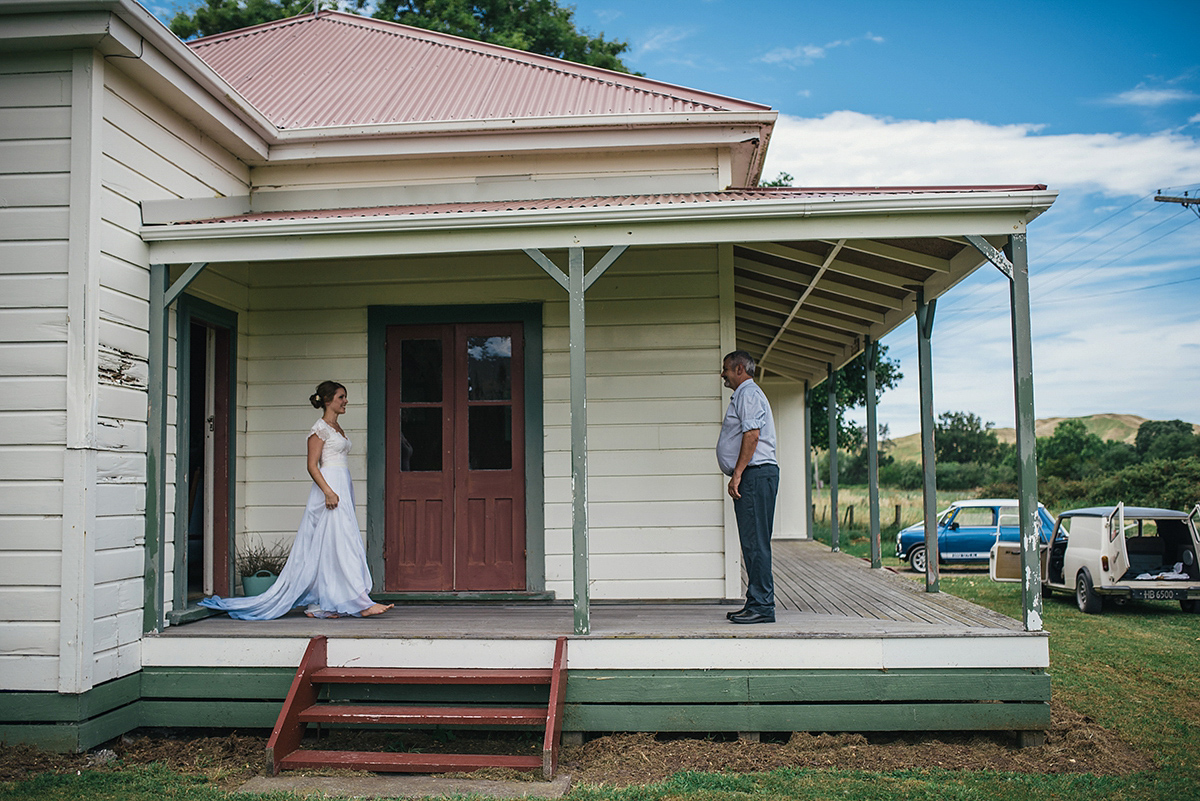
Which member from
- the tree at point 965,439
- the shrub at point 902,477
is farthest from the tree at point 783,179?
the tree at point 965,439

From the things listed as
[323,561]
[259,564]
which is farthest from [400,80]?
[323,561]

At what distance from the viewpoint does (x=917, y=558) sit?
1325cm

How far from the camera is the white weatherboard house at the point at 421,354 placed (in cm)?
463

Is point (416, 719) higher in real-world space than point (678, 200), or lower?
lower

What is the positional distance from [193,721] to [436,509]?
214 cm

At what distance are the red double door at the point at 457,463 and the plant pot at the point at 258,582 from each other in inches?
32.3

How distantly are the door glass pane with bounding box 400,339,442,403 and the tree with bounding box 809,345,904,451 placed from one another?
1427 cm

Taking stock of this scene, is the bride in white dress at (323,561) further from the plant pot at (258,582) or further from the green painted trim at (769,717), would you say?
the green painted trim at (769,717)

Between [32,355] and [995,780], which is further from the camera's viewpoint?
[32,355]

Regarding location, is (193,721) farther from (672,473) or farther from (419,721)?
(672,473)

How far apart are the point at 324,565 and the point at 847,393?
16.7m

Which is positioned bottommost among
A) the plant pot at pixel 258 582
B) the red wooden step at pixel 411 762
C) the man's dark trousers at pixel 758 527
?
the red wooden step at pixel 411 762

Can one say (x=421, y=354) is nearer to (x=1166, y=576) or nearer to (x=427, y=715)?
(x=427, y=715)

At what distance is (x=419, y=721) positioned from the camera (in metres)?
4.62
